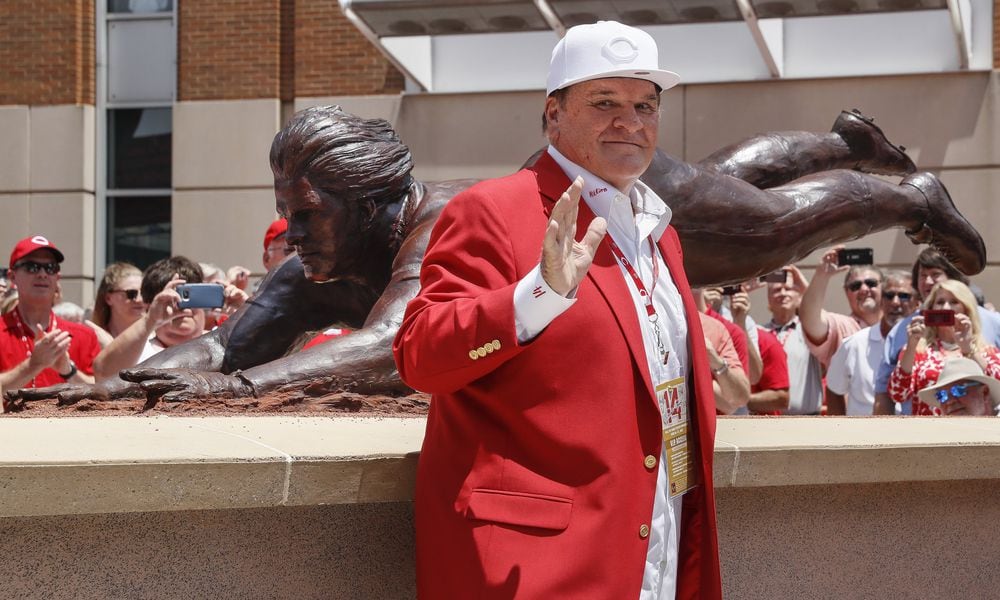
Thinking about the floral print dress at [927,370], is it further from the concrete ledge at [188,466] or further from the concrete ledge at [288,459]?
the concrete ledge at [188,466]

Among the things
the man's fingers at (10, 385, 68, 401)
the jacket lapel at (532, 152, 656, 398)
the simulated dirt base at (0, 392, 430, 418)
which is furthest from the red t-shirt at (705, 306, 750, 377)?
the jacket lapel at (532, 152, 656, 398)

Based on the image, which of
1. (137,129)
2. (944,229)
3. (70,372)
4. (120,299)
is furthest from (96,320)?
(137,129)

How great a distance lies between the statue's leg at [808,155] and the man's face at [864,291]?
244 centimetres

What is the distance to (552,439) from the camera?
7.54ft

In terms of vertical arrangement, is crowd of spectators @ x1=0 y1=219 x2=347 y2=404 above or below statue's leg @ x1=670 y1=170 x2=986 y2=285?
below

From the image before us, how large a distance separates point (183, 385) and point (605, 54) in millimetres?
1701

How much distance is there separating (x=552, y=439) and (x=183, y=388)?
1.60m

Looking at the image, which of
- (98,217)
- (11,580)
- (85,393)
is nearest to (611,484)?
(11,580)

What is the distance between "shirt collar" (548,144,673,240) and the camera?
2.56 m

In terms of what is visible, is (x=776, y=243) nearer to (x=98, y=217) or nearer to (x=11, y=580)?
(x=11, y=580)

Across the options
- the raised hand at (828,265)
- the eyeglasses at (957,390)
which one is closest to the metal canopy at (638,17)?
the raised hand at (828,265)

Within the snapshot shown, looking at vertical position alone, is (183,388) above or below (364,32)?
below

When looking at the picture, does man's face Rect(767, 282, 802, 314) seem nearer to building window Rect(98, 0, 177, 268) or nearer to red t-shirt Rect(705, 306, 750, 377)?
red t-shirt Rect(705, 306, 750, 377)

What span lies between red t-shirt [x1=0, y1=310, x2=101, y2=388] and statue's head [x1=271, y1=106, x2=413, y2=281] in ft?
6.38
